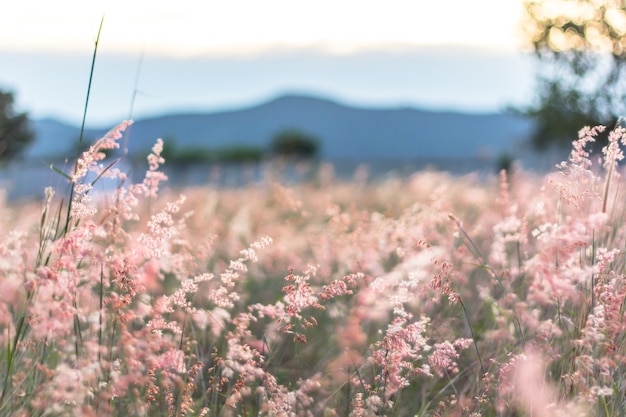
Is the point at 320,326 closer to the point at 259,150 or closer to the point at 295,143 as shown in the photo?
the point at 295,143

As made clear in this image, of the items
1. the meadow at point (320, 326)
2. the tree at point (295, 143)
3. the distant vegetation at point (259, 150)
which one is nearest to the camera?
the meadow at point (320, 326)

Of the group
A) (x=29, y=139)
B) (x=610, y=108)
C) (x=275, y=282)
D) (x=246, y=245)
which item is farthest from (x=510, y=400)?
(x=29, y=139)

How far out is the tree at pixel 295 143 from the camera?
62844 millimetres

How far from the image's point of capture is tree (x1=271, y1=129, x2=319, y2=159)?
206 ft

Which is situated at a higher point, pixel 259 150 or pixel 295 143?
pixel 295 143

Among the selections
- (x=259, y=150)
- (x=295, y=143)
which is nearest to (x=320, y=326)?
(x=295, y=143)

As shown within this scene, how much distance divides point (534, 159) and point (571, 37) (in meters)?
10.5

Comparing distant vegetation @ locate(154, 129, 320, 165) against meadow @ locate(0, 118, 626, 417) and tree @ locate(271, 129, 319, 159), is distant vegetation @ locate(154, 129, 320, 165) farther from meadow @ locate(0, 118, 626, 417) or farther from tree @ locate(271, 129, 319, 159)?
meadow @ locate(0, 118, 626, 417)

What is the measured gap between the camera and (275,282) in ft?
16.0

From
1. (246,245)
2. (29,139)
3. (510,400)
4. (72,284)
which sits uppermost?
(72,284)

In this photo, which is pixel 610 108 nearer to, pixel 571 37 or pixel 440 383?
pixel 571 37

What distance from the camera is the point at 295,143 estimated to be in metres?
63.3

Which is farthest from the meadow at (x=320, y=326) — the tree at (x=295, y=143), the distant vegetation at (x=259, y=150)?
the tree at (x=295, y=143)

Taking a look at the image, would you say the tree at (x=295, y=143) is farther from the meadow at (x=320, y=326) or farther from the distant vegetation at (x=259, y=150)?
the meadow at (x=320, y=326)
